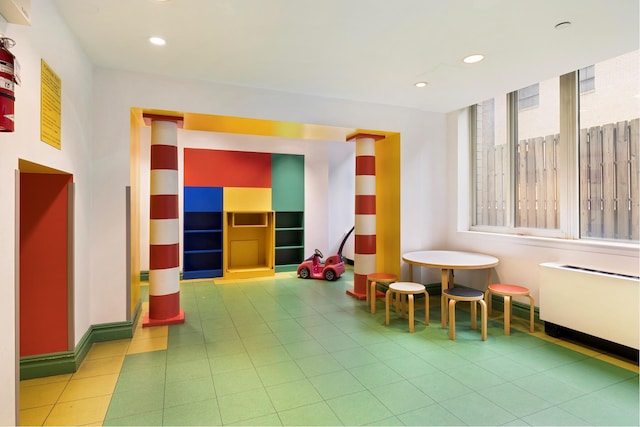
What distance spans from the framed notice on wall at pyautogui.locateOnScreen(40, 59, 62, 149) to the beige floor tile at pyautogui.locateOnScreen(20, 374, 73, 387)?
1.87 m

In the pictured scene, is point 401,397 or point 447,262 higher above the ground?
point 447,262

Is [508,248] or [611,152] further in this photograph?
[508,248]

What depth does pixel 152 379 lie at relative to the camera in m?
2.68

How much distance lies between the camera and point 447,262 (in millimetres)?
3922

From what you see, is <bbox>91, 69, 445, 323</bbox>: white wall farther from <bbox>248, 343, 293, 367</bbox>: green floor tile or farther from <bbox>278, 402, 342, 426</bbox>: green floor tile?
<bbox>278, 402, 342, 426</bbox>: green floor tile

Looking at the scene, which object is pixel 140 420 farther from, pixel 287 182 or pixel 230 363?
pixel 287 182

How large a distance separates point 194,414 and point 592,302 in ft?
11.6

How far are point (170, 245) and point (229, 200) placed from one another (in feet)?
9.03

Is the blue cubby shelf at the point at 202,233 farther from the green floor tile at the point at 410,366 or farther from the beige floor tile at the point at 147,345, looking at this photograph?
the green floor tile at the point at 410,366

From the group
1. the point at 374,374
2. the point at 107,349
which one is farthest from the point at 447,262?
the point at 107,349

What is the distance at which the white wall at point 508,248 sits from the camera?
319 cm

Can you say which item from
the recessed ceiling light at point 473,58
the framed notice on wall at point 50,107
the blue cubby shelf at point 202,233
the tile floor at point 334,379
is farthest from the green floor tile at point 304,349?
the blue cubby shelf at point 202,233

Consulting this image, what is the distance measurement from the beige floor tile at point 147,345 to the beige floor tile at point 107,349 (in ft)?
0.22

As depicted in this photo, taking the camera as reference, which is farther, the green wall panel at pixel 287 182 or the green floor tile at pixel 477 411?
the green wall panel at pixel 287 182
